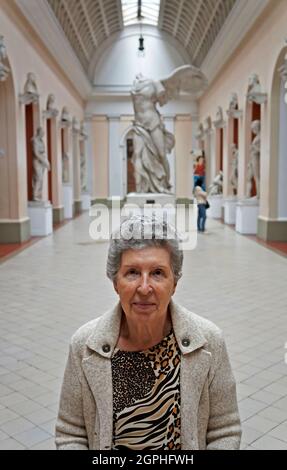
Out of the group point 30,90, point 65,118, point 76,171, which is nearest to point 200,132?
point 76,171

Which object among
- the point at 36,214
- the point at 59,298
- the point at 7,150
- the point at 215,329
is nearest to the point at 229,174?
the point at 36,214

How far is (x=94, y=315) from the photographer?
6680mm

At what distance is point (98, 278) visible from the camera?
9.31 m

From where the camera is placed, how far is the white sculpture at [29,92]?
1390 centimetres

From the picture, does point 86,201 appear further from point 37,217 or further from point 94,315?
point 94,315

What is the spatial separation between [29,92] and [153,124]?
5810 mm

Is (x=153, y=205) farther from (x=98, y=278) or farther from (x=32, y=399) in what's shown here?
(x=32, y=399)

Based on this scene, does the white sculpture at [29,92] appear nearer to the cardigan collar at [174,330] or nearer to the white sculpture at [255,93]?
the white sculpture at [255,93]

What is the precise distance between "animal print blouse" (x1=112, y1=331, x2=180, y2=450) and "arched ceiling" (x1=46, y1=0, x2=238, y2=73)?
1938 centimetres

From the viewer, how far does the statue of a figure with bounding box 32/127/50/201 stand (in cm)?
1592

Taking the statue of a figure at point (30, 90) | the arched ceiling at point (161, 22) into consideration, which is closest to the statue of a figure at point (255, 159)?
the statue of a figure at point (30, 90)

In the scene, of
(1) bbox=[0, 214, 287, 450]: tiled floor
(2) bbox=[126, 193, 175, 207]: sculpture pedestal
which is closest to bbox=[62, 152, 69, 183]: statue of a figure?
(2) bbox=[126, 193, 175, 207]: sculpture pedestal

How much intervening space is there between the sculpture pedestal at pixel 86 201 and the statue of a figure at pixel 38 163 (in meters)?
13.4

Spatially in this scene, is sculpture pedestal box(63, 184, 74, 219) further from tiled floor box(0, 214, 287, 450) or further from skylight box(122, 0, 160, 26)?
skylight box(122, 0, 160, 26)
